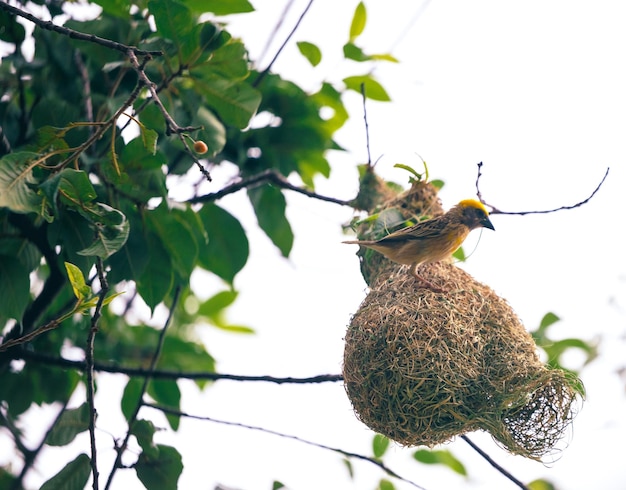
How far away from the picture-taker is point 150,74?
9.54 feet

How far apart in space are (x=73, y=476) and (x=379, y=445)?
4.57 ft

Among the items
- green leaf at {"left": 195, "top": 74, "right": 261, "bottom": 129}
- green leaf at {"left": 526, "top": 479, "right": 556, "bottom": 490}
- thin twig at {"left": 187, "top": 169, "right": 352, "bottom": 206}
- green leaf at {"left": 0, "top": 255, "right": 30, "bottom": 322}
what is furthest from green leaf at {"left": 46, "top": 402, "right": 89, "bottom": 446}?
green leaf at {"left": 526, "top": 479, "right": 556, "bottom": 490}

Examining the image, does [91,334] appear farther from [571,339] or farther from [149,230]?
[571,339]

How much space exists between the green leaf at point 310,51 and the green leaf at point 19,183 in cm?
169

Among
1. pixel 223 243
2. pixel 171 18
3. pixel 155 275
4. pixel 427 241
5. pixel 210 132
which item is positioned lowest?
pixel 155 275

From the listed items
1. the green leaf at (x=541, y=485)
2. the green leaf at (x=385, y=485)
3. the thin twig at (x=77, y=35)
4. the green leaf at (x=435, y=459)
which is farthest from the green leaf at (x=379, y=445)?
the thin twig at (x=77, y=35)

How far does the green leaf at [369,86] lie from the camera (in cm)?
354

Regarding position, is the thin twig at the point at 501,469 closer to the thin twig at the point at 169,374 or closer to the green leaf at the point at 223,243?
the thin twig at the point at 169,374

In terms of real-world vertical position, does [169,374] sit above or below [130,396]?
below

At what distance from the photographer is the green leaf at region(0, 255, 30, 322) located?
2467 millimetres

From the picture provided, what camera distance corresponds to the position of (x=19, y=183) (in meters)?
2.12

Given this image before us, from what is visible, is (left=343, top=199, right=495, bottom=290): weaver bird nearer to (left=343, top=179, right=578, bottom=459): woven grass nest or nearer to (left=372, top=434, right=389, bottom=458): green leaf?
(left=343, top=179, right=578, bottom=459): woven grass nest

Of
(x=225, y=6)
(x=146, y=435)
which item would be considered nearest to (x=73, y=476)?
(x=146, y=435)

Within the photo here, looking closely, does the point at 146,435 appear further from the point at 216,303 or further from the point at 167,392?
the point at 216,303
